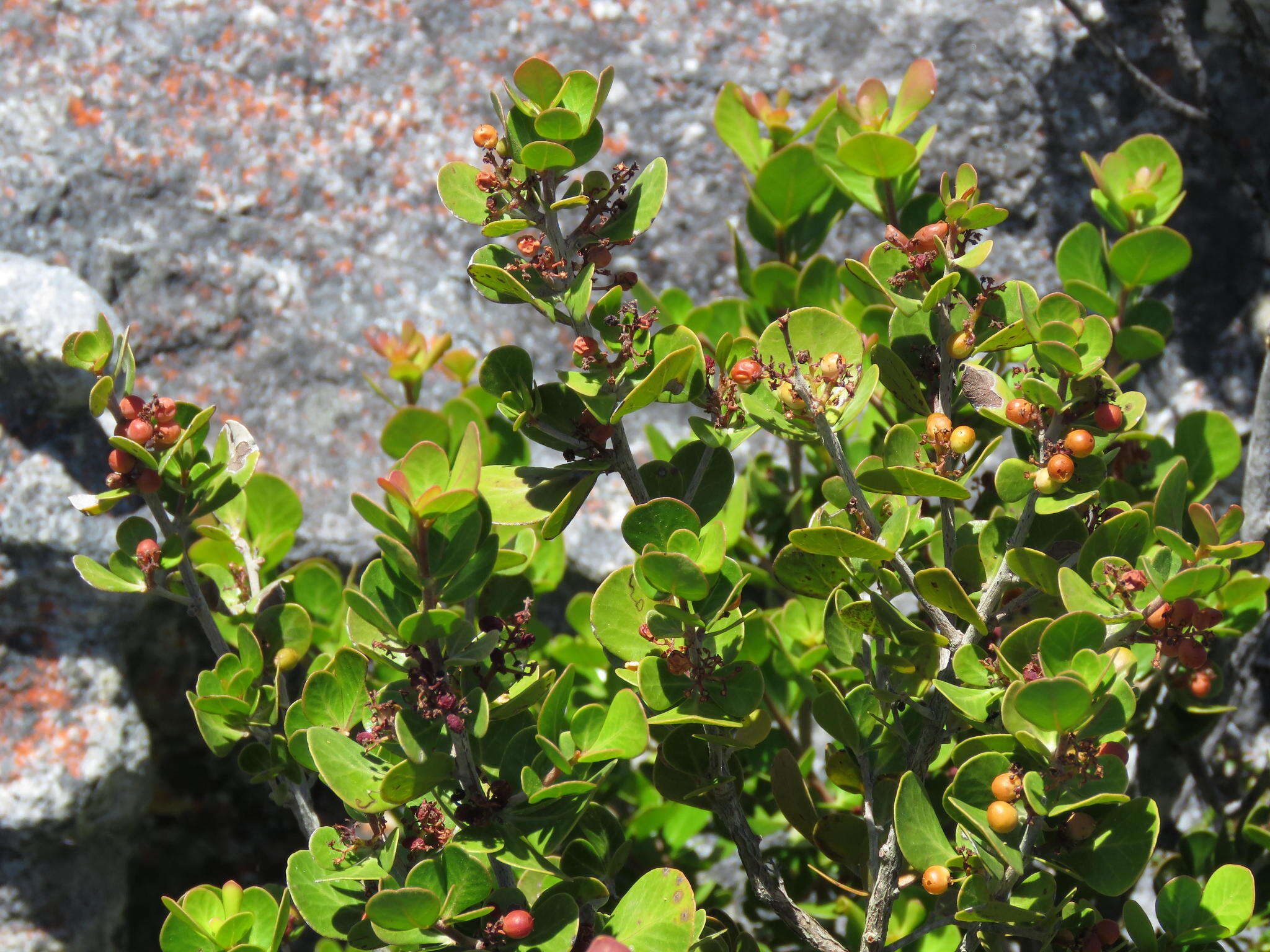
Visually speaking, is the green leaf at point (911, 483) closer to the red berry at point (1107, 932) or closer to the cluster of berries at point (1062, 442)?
the cluster of berries at point (1062, 442)

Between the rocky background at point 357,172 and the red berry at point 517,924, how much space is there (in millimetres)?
1026

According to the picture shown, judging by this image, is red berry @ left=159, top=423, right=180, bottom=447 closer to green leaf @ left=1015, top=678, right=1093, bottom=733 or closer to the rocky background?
the rocky background

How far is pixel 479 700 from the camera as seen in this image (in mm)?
1137

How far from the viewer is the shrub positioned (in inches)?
43.8

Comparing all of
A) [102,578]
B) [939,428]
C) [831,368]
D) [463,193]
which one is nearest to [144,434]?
[102,578]

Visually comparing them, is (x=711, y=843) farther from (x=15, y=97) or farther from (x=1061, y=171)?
(x=15, y=97)

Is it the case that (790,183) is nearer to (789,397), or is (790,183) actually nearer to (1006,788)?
(789,397)

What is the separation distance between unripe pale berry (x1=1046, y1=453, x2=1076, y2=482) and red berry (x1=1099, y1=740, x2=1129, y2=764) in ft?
0.93

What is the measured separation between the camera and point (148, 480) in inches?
53.1

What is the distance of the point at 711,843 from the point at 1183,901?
112cm

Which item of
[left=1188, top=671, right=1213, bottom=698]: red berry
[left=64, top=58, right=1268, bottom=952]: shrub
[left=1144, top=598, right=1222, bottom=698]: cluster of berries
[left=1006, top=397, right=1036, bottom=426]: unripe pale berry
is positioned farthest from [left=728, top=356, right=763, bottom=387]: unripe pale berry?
[left=1188, top=671, right=1213, bottom=698]: red berry

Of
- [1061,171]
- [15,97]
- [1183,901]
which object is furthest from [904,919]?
[15,97]

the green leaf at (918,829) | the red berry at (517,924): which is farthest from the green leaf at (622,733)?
the green leaf at (918,829)

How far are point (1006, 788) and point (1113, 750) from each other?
175 millimetres
